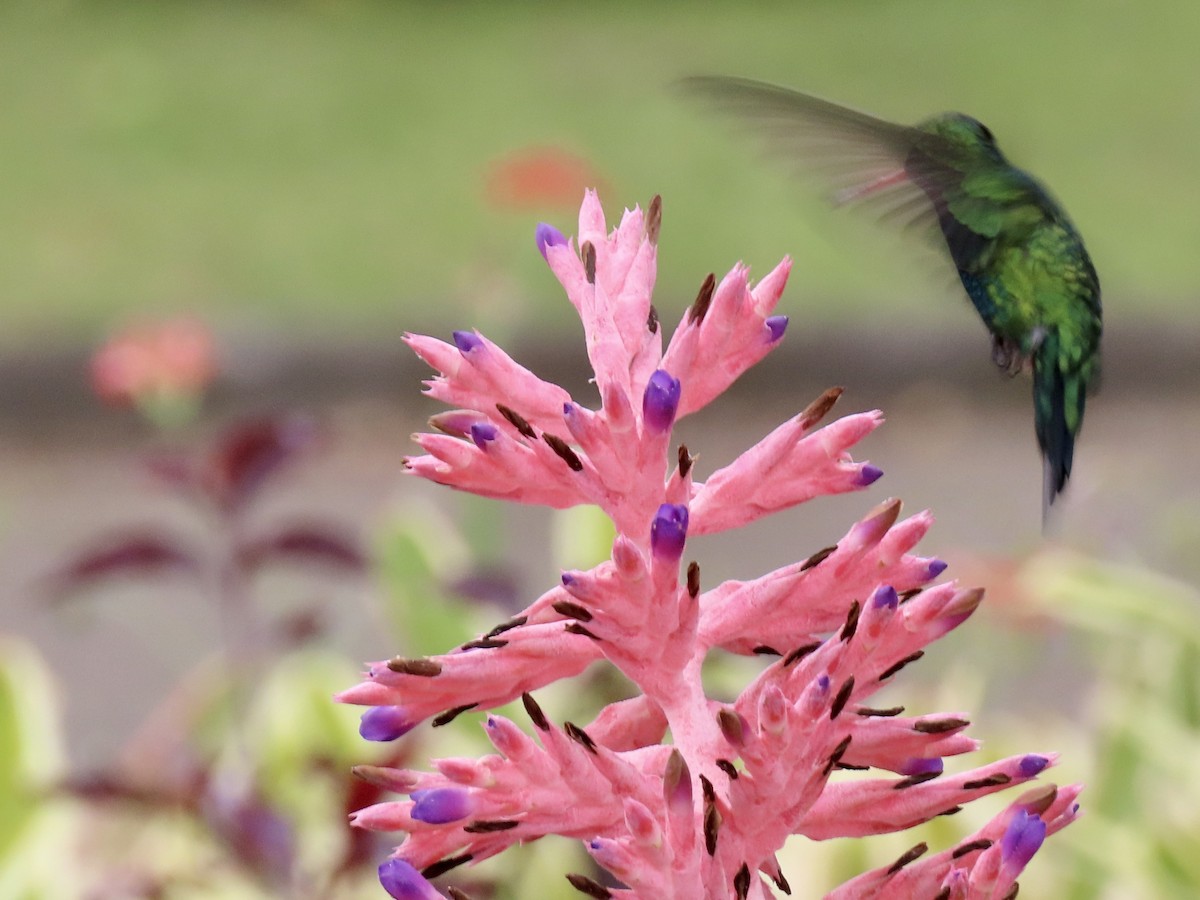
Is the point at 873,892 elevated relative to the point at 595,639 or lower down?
lower down

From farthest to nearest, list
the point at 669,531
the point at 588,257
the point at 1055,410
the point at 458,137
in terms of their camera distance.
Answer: the point at 458,137 < the point at 1055,410 < the point at 588,257 < the point at 669,531

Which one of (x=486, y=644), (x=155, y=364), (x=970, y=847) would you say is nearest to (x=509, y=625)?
(x=486, y=644)

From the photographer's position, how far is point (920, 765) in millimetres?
1097

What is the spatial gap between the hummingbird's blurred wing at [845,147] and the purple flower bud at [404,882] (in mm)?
769

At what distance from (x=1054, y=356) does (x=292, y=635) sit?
1.65 meters

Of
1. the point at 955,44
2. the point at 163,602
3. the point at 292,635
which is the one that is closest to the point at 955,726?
the point at 292,635

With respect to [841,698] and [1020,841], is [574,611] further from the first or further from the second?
[1020,841]

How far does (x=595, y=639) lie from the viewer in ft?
3.41

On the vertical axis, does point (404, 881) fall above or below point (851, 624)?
below

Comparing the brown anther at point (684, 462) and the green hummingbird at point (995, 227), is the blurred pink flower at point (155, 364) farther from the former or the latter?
the brown anther at point (684, 462)

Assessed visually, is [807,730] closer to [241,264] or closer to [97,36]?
[241,264]

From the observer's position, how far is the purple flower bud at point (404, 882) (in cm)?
101

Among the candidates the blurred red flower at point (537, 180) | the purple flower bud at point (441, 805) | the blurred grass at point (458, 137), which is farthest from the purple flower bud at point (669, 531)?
the blurred grass at point (458, 137)

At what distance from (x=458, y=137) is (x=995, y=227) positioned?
8162 mm
